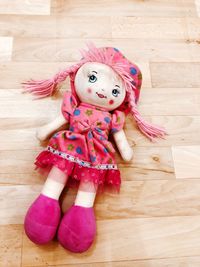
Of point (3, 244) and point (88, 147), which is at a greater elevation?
point (88, 147)

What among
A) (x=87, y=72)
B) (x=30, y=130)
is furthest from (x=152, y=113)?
(x=30, y=130)

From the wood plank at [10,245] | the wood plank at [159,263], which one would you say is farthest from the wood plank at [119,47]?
the wood plank at [159,263]

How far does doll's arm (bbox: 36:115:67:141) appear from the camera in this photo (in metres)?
0.93

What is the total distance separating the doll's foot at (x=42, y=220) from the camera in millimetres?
801

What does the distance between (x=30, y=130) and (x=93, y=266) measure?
43 centimetres

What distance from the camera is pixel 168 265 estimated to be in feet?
2.84

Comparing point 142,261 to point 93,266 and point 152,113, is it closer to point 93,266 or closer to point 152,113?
point 93,266

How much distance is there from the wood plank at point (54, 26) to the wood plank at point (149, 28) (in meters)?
0.04

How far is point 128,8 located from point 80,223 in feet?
2.69

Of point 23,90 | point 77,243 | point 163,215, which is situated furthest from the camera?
point 23,90

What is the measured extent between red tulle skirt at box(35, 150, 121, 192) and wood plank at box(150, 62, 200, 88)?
1.25 ft

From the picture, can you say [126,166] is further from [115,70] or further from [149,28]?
[149,28]

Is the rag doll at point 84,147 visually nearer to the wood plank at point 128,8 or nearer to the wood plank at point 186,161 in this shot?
the wood plank at point 186,161

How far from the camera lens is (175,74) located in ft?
3.67
